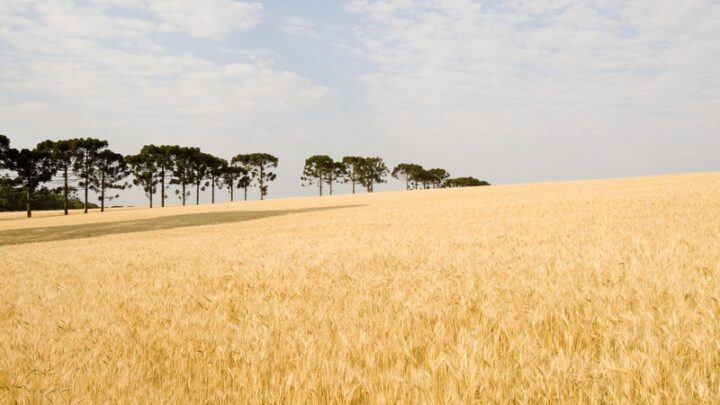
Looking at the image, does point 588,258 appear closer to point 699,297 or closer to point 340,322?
point 699,297

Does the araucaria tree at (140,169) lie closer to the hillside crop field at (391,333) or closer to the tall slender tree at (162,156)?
the tall slender tree at (162,156)

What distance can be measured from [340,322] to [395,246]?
22.0 feet

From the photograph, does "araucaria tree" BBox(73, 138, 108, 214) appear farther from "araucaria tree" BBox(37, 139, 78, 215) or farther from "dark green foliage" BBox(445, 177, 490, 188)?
"dark green foliage" BBox(445, 177, 490, 188)

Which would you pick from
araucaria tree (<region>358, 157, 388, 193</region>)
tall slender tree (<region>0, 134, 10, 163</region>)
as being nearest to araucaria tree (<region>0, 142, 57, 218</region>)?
tall slender tree (<region>0, 134, 10, 163</region>)

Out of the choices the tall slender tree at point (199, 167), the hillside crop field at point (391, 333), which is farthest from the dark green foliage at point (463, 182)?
the hillside crop field at point (391, 333)

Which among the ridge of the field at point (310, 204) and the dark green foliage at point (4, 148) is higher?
the dark green foliage at point (4, 148)

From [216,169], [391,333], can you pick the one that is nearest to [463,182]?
[216,169]

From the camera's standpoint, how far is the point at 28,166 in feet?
223

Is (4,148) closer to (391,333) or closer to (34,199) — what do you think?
(34,199)

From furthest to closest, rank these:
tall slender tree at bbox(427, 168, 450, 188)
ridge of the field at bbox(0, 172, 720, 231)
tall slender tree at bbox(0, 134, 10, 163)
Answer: tall slender tree at bbox(427, 168, 450, 188) < tall slender tree at bbox(0, 134, 10, 163) < ridge of the field at bbox(0, 172, 720, 231)

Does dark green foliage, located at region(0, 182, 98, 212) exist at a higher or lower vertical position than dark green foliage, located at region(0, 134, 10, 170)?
lower

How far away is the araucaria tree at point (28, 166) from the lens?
64562mm

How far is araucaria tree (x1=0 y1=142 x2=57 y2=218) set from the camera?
64562 millimetres

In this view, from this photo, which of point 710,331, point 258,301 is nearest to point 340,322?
point 258,301
